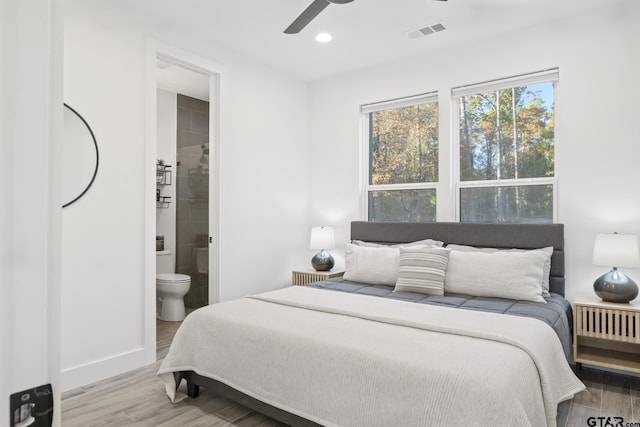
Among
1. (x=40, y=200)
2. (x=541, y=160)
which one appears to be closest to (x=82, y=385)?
(x=40, y=200)

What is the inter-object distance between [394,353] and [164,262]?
3.80m

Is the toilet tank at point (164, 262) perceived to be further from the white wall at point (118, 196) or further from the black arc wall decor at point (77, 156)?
the black arc wall decor at point (77, 156)

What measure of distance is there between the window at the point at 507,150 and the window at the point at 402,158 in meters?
0.29

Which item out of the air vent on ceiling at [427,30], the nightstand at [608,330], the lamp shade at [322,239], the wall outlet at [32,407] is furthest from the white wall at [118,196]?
the nightstand at [608,330]

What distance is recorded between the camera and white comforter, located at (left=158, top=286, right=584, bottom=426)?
1655 mm

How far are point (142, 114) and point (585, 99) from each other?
11.6ft

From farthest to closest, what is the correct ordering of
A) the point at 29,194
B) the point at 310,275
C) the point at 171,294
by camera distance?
the point at 171,294 < the point at 310,275 < the point at 29,194

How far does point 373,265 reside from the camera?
11.9 ft

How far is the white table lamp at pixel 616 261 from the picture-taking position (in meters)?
2.78

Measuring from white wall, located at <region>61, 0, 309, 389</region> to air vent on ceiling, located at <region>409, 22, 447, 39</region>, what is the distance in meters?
1.66

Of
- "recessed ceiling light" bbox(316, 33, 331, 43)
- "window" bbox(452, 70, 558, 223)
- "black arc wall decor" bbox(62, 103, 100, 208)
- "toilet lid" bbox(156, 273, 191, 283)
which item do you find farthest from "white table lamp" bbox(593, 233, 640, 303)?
"toilet lid" bbox(156, 273, 191, 283)

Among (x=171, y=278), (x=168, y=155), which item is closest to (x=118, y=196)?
(x=171, y=278)

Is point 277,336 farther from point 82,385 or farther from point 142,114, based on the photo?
point 142,114

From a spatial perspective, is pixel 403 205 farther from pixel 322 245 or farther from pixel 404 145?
pixel 322 245
